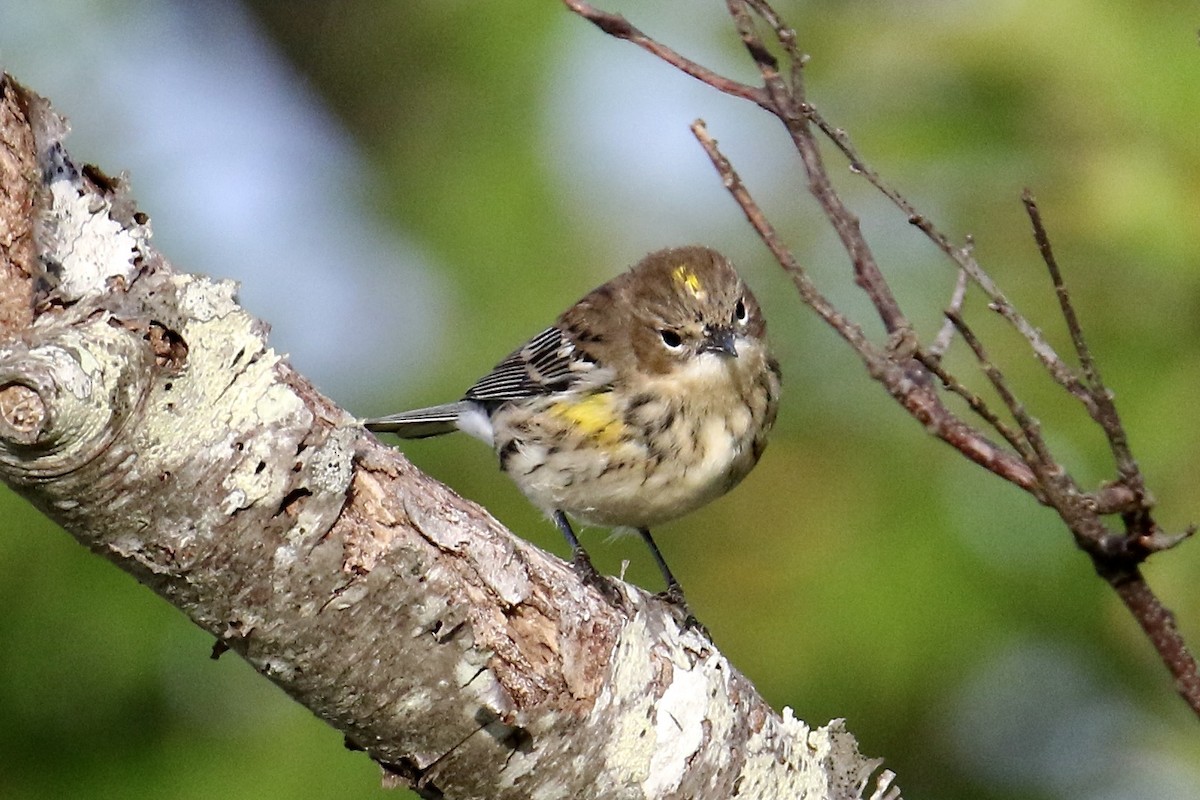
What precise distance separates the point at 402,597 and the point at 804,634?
2.15 meters

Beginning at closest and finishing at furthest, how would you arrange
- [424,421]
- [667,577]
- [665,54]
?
[665,54] → [667,577] → [424,421]

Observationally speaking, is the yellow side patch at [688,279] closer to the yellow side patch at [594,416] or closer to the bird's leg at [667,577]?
the yellow side patch at [594,416]

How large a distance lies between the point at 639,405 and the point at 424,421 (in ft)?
2.53

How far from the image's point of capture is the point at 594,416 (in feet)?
14.4

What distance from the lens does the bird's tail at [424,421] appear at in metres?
4.64

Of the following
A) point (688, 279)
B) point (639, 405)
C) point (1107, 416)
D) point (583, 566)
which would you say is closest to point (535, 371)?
point (639, 405)

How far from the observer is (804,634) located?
4359mm

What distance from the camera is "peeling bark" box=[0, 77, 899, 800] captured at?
2.17 meters

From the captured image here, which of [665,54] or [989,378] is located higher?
[665,54]

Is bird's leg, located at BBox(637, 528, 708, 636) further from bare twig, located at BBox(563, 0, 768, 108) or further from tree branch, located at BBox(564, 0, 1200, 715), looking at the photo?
bare twig, located at BBox(563, 0, 768, 108)

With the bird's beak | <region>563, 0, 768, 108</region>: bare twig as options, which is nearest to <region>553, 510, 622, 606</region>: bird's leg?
the bird's beak

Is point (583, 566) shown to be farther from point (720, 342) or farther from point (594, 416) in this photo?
point (720, 342)

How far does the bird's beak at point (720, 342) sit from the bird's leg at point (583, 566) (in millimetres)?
716

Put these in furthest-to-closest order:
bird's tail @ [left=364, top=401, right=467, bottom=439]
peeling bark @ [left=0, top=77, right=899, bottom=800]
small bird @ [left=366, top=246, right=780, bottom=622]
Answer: bird's tail @ [left=364, top=401, right=467, bottom=439]
small bird @ [left=366, top=246, right=780, bottom=622]
peeling bark @ [left=0, top=77, right=899, bottom=800]
